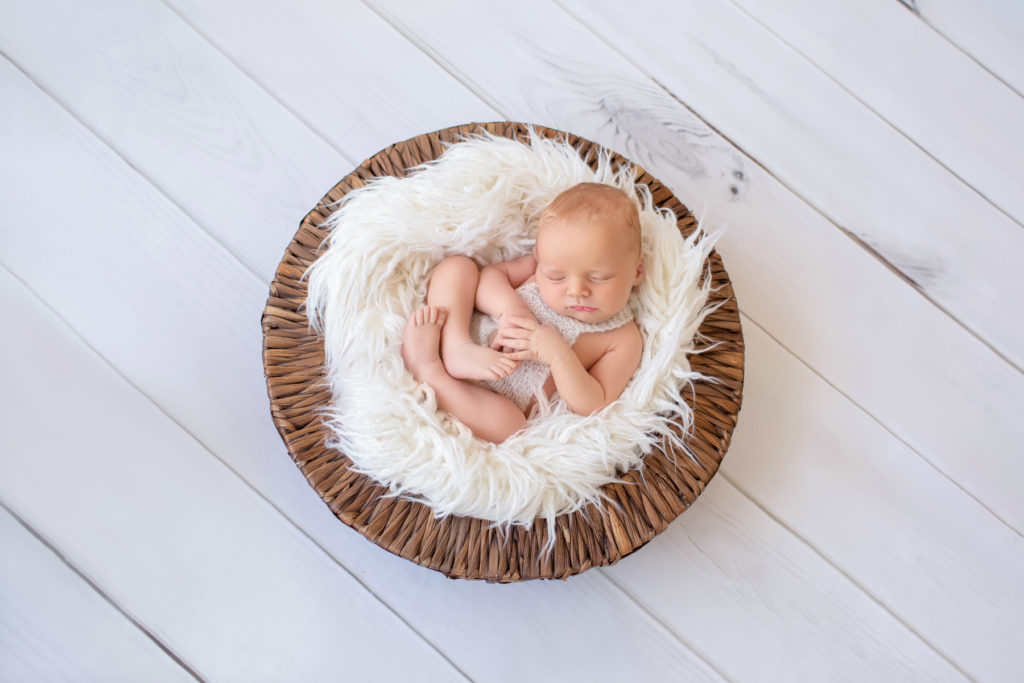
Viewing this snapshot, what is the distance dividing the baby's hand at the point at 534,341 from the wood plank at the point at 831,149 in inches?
24.1

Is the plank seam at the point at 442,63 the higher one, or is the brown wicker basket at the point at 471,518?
the plank seam at the point at 442,63

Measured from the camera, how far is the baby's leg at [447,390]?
114 cm

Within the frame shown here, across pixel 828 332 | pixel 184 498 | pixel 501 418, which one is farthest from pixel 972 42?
pixel 184 498

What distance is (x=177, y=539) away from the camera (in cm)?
122

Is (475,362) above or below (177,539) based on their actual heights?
above

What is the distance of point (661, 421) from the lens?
1109mm

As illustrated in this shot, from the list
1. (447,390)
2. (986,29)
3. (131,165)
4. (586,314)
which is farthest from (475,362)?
(986,29)

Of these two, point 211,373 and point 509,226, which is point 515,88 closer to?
point 509,226

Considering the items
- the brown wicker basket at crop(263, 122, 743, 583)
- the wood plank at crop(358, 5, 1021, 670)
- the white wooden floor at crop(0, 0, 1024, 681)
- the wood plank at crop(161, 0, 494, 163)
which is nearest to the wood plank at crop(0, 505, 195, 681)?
the white wooden floor at crop(0, 0, 1024, 681)

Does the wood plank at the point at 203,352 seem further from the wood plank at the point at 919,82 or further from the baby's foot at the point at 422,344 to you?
the wood plank at the point at 919,82

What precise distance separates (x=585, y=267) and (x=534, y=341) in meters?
0.14

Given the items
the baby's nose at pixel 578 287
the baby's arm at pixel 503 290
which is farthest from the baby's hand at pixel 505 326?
the baby's nose at pixel 578 287

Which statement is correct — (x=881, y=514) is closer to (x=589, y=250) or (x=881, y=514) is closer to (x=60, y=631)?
(x=589, y=250)

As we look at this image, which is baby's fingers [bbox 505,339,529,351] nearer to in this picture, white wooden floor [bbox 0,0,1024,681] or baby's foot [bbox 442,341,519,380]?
baby's foot [bbox 442,341,519,380]
